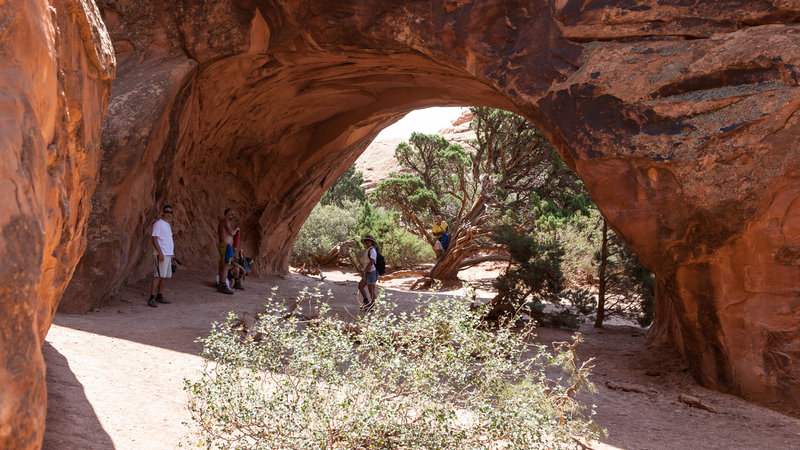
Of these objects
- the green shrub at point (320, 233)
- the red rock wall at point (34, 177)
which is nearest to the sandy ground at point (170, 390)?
the red rock wall at point (34, 177)

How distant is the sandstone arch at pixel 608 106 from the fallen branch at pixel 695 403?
0.42 m

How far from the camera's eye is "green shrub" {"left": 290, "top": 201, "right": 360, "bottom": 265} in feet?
57.8

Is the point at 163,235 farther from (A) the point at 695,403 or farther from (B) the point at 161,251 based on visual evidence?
(A) the point at 695,403

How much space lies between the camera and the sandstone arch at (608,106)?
4812 mm

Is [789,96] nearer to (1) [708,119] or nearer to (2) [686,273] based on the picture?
(1) [708,119]

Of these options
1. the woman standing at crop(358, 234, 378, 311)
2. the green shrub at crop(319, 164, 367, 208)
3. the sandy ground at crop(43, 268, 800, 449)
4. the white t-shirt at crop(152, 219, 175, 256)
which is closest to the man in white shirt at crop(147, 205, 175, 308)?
the white t-shirt at crop(152, 219, 175, 256)

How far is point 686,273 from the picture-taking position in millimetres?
5293

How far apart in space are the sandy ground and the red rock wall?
120 centimetres

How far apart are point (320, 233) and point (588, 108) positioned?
14011 mm

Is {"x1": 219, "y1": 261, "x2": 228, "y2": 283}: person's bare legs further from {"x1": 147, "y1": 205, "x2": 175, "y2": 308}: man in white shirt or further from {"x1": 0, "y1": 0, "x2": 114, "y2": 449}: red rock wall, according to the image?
{"x1": 0, "y1": 0, "x2": 114, "y2": 449}: red rock wall

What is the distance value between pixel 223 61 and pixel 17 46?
234 inches

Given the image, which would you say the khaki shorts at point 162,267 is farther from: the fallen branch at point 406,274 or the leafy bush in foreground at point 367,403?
the fallen branch at point 406,274

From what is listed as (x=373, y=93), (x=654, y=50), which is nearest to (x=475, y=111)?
(x=373, y=93)

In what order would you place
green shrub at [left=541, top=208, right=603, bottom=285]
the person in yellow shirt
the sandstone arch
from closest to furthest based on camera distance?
the sandstone arch
green shrub at [left=541, top=208, right=603, bottom=285]
the person in yellow shirt
